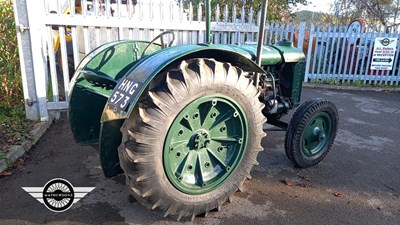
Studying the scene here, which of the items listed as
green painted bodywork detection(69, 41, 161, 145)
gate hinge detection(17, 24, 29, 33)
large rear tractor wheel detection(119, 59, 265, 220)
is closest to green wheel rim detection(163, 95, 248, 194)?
large rear tractor wheel detection(119, 59, 265, 220)

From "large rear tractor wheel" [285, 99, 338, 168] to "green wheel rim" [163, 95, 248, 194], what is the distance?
909 mm

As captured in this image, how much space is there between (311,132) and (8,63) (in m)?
4.55

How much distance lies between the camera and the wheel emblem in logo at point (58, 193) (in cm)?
276

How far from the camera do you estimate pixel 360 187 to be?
330cm

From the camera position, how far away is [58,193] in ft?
9.54

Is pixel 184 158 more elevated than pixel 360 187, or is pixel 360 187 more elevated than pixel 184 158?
pixel 184 158

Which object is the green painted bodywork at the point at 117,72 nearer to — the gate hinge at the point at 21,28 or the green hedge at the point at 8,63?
the gate hinge at the point at 21,28

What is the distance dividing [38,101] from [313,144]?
12.9 feet

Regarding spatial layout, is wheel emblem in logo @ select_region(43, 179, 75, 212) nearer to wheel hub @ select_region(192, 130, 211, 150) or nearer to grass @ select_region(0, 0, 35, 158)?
wheel hub @ select_region(192, 130, 211, 150)

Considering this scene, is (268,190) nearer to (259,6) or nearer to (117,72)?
(117,72)

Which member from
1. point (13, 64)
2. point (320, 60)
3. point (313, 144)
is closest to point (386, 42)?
point (320, 60)

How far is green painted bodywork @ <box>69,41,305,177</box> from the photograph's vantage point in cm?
225

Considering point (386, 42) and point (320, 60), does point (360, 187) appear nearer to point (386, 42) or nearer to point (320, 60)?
point (320, 60)

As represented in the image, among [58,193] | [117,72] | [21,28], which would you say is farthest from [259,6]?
[58,193]
